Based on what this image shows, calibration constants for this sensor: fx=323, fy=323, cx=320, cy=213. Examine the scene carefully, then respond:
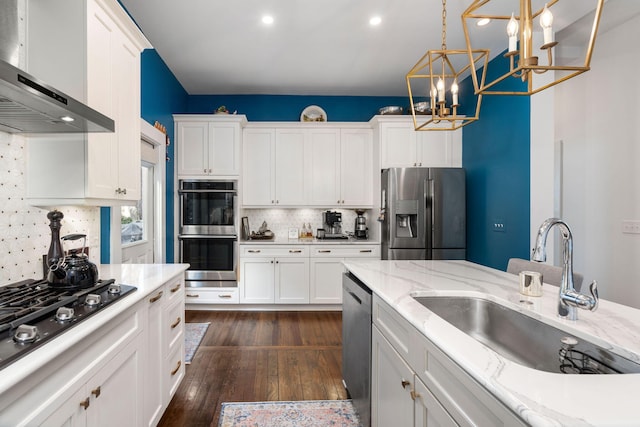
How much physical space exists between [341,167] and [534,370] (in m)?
3.74

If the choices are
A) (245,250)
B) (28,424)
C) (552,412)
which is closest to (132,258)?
(245,250)

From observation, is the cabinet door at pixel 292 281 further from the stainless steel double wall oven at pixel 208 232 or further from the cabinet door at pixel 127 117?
the cabinet door at pixel 127 117

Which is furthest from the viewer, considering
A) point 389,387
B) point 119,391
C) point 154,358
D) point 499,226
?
point 499,226

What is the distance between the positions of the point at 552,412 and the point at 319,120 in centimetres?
436

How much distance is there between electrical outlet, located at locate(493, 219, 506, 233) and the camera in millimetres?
3420

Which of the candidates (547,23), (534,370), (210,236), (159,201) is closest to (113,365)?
(534,370)

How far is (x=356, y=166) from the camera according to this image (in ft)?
14.4

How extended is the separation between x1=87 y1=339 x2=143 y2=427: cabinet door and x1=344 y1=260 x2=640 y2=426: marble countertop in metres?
1.16

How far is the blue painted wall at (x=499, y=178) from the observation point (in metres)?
3.14

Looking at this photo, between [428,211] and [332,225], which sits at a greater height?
[428,211]

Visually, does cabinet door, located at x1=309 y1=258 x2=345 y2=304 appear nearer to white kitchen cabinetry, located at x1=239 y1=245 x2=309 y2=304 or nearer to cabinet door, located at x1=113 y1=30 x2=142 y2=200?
white kitchen cabinetry, located at x1=239 y1=245 x2=309 y2=304

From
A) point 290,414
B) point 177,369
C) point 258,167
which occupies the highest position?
point 258,167

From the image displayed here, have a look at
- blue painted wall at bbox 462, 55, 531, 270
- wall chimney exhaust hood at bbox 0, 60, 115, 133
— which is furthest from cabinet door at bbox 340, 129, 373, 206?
wall chimney exhaust hood at bbox 0, 60, 115, 133

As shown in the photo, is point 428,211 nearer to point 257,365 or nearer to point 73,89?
point 257,365
